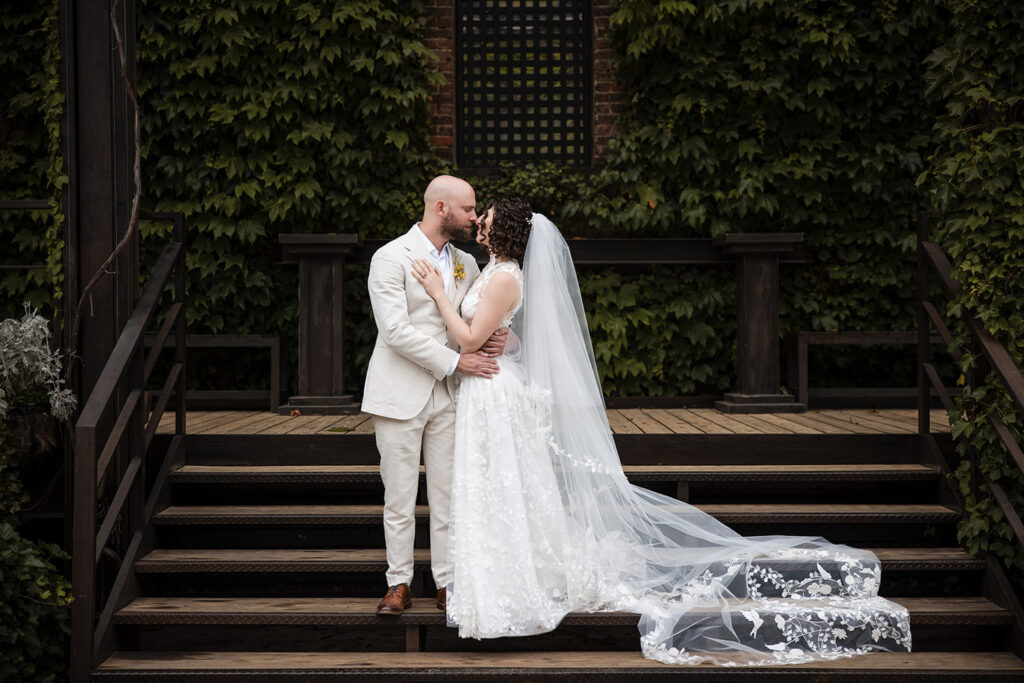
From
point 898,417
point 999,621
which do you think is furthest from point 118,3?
point 898,417

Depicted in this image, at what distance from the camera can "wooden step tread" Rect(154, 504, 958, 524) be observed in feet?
12.9

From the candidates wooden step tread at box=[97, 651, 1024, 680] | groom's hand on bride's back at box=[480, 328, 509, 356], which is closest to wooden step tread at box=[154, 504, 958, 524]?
wooden step tread at box=[97, 651, 1024, 680]

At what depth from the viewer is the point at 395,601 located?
3.41m

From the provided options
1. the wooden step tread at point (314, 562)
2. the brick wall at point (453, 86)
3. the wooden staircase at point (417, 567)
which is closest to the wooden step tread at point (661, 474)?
the wooden staircase at point (417, 567)

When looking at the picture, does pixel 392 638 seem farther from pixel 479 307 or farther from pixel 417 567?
pixel 479 307

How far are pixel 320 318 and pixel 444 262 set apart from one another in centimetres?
243

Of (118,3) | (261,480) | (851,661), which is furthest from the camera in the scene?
(261,480)

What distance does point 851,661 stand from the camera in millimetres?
3254

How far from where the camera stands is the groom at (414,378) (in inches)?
133

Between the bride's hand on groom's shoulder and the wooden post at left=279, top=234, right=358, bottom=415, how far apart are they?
245cm

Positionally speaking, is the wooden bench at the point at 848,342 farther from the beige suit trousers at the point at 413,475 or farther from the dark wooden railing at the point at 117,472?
the dark wooden railing at the point at 117,472

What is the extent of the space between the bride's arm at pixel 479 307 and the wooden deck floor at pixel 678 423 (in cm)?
126

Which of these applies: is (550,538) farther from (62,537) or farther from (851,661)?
(62,537)

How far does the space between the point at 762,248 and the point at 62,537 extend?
179 inches
